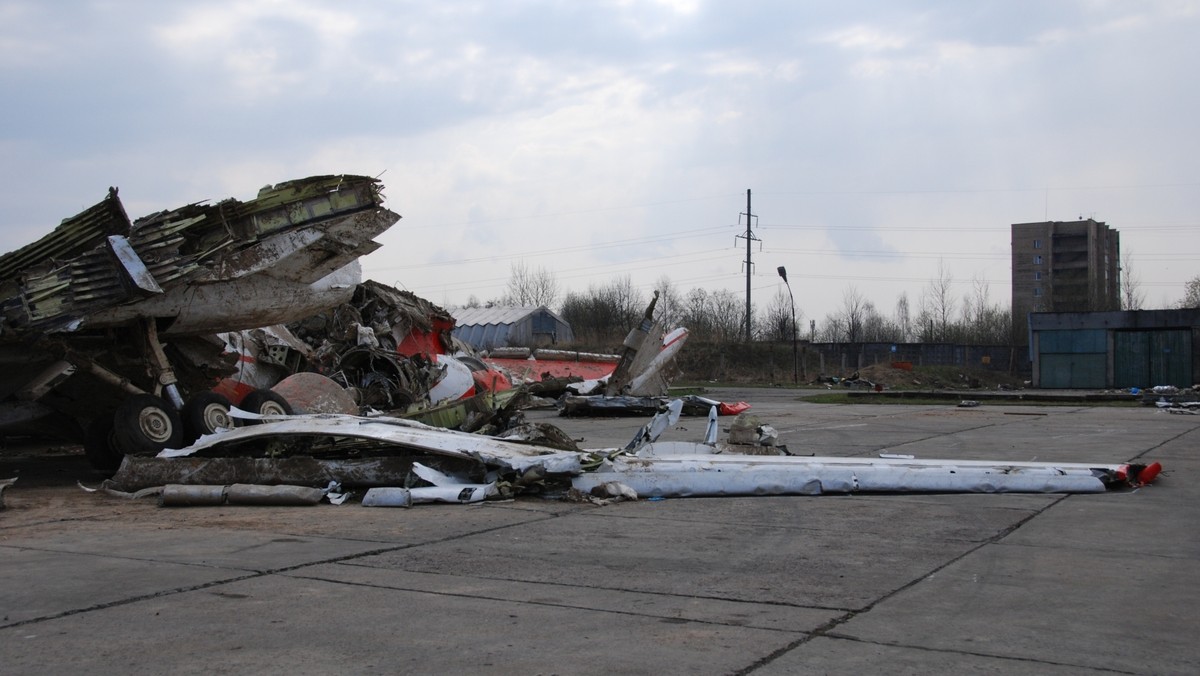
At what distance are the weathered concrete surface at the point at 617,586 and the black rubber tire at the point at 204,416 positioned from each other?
5.98 feet

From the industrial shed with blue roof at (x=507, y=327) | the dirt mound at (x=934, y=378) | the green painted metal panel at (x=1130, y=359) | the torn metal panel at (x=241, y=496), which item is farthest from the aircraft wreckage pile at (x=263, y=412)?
the industrial shed with blue roof at (x=507, y=327)

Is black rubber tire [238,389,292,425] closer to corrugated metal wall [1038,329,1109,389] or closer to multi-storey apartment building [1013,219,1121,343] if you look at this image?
corrugated metal wall [1038,329,1109,389]

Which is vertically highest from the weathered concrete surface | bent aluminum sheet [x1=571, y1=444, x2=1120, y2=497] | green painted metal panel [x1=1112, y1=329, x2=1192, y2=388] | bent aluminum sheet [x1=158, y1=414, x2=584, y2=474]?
green painted metal panel [x1=1112, y1=329, x2=1192, y2=388]

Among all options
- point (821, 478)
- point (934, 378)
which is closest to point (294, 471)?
point (821, 478)

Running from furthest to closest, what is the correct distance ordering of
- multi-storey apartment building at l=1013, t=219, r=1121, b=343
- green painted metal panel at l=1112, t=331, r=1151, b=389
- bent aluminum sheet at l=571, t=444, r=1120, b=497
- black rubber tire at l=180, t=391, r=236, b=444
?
multi-storey apartment building at l=1013, t=219, r=1121, b=343
green painted metal panel at l=1112, t=331, r=1151, b=389
black rubber tire at l=180, t=391, r=236, b=444
bent aluminum sheet at l=571, t=444, r=1120, b=497

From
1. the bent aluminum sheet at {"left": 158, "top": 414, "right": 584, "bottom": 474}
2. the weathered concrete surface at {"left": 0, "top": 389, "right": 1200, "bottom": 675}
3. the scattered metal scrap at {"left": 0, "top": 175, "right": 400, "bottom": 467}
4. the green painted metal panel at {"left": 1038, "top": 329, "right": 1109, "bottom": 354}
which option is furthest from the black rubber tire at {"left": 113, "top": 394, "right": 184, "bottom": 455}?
the green painted metal panel at {"left": 1038, "top": 329, "right": 1109, "bottom": 354}

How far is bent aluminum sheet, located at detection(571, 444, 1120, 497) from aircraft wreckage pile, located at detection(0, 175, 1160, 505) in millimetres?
17

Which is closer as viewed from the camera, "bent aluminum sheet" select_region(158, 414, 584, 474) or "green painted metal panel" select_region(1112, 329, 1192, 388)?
"bent aluminum sheet" select_region(158, 414, 584, 474)

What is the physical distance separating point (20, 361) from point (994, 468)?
31.2 feet

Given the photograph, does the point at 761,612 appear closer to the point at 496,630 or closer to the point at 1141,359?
the point at 496,630

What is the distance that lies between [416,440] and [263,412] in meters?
3.81

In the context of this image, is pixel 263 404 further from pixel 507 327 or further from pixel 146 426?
pixel 507 327

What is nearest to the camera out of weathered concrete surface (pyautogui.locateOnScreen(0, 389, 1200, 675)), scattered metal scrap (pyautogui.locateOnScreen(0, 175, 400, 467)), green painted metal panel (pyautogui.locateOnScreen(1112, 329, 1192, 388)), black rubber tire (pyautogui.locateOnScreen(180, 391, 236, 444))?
weathered concrete surface (pyautogui.locateOnScreen(0, 389, 1200, 675))

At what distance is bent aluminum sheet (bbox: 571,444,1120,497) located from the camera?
26.9 ft
